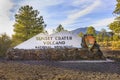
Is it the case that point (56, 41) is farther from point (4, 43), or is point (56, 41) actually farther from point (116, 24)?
point (116, 24)

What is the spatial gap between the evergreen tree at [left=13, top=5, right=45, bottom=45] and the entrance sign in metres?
13.1

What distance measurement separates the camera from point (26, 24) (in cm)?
3762

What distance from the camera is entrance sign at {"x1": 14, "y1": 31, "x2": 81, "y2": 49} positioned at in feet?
77.6

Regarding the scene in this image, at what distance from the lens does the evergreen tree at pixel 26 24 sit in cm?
3734

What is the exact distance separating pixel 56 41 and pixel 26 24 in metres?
14.6

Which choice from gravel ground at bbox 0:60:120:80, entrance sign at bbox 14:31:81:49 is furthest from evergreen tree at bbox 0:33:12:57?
gravel ground at bbox 0:60:120:80

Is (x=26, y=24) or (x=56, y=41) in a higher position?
(x=26, y=24)

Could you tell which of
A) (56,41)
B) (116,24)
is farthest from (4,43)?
(116,24)

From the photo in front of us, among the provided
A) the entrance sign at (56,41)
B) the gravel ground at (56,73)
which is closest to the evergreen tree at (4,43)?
the entrance sign at (56,41)

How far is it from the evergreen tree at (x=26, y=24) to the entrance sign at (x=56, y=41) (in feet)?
43.1

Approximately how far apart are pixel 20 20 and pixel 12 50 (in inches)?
606

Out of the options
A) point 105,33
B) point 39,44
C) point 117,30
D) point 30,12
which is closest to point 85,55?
point 39,44

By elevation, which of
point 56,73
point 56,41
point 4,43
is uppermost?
point 4,43

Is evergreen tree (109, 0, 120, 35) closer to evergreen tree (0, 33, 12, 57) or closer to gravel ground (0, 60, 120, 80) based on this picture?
evergreen tree (0, 33, 12, 57)
